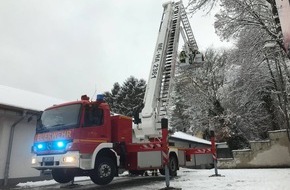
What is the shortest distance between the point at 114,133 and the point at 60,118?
6.60ft

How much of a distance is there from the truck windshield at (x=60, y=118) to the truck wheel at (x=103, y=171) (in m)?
1.49

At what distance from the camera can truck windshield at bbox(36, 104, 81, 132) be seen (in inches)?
365

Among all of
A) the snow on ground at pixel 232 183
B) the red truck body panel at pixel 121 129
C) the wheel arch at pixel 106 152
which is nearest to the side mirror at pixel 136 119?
the red truck body panel at pixel 121 129

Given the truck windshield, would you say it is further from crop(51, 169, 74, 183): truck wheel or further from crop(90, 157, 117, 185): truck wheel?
crop(51, 169, 74, 183): truck wheel

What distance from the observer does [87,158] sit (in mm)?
8992

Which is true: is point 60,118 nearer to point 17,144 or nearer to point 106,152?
point 106,152

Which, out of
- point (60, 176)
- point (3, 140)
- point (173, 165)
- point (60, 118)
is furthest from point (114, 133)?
point (3, 140)

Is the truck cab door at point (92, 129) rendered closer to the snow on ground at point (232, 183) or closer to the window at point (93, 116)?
the window at point (93, 116)

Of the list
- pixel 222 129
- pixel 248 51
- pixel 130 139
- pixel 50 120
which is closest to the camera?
pixel 50 120

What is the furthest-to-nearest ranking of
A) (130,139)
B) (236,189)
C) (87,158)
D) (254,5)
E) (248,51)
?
(248,51) < (254,5) < (130,139) < (87,158) < (236,189)

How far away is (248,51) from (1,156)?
38.0ft

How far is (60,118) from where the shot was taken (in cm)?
964

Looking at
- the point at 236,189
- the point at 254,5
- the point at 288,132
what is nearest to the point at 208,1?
the point at 254,5

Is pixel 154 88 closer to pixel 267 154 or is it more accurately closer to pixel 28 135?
pixel 28 135
